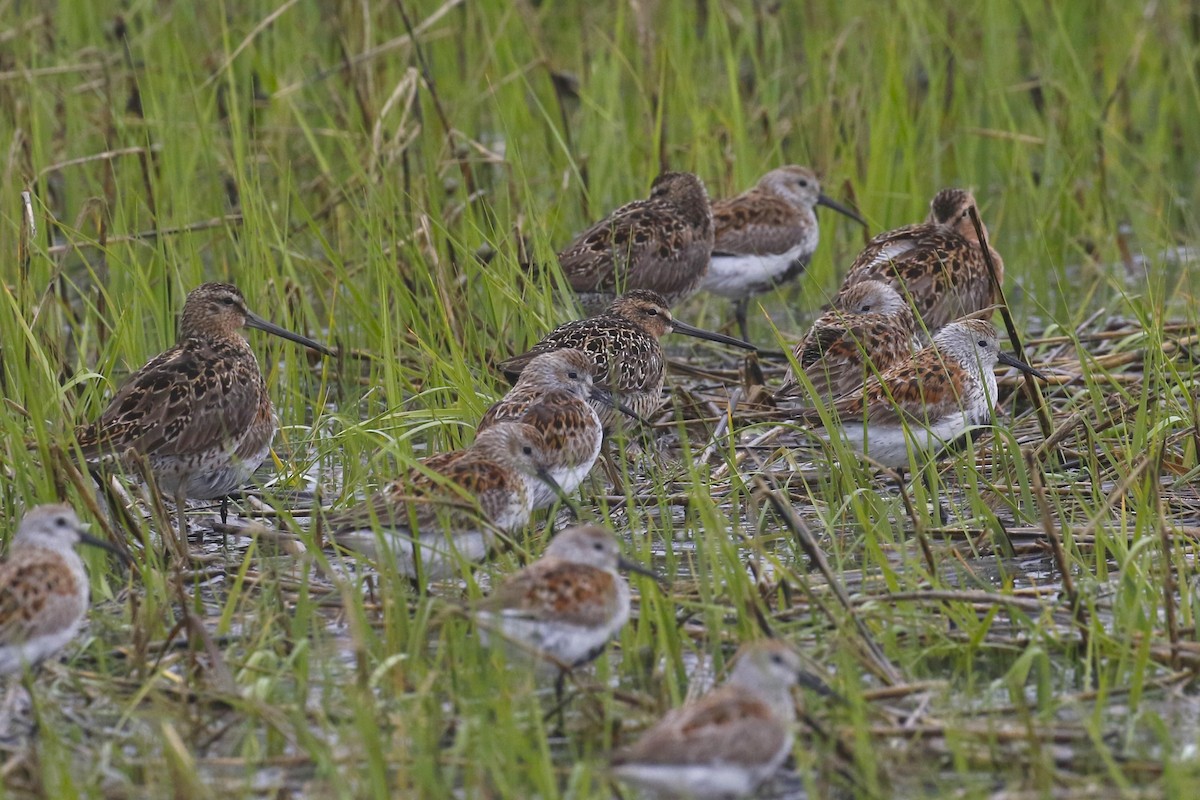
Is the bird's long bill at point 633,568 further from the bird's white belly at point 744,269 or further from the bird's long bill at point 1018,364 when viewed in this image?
the bird's white belly at point 744,269

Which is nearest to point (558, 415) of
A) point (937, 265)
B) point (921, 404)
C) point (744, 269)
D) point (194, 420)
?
point (194, 420)

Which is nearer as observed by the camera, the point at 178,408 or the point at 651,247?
the point at 178,408

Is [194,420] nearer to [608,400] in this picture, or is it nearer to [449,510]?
[449,510]

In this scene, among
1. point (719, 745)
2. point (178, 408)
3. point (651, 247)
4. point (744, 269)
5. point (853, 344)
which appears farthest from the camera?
point (744, 269)

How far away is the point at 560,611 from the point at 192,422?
7.94ft

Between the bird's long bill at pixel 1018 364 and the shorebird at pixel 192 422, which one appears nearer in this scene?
the shorebird at pixel 192 422

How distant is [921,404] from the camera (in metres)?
7.40

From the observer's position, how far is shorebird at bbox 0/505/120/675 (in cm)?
511

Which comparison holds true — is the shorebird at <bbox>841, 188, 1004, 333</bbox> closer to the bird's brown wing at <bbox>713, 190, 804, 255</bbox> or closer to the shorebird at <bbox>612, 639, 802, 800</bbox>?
the bird's brown wing at <bbox>713, 190, 804, 255</bbox>

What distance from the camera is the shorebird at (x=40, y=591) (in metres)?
5.11

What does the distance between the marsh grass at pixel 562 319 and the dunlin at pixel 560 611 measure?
14cm

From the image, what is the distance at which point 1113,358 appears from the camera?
8875 mm

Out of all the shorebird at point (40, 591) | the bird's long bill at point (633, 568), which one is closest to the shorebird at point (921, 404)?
the bird's long bill at point (633, 568)

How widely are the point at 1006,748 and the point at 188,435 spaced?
3.56 metres
